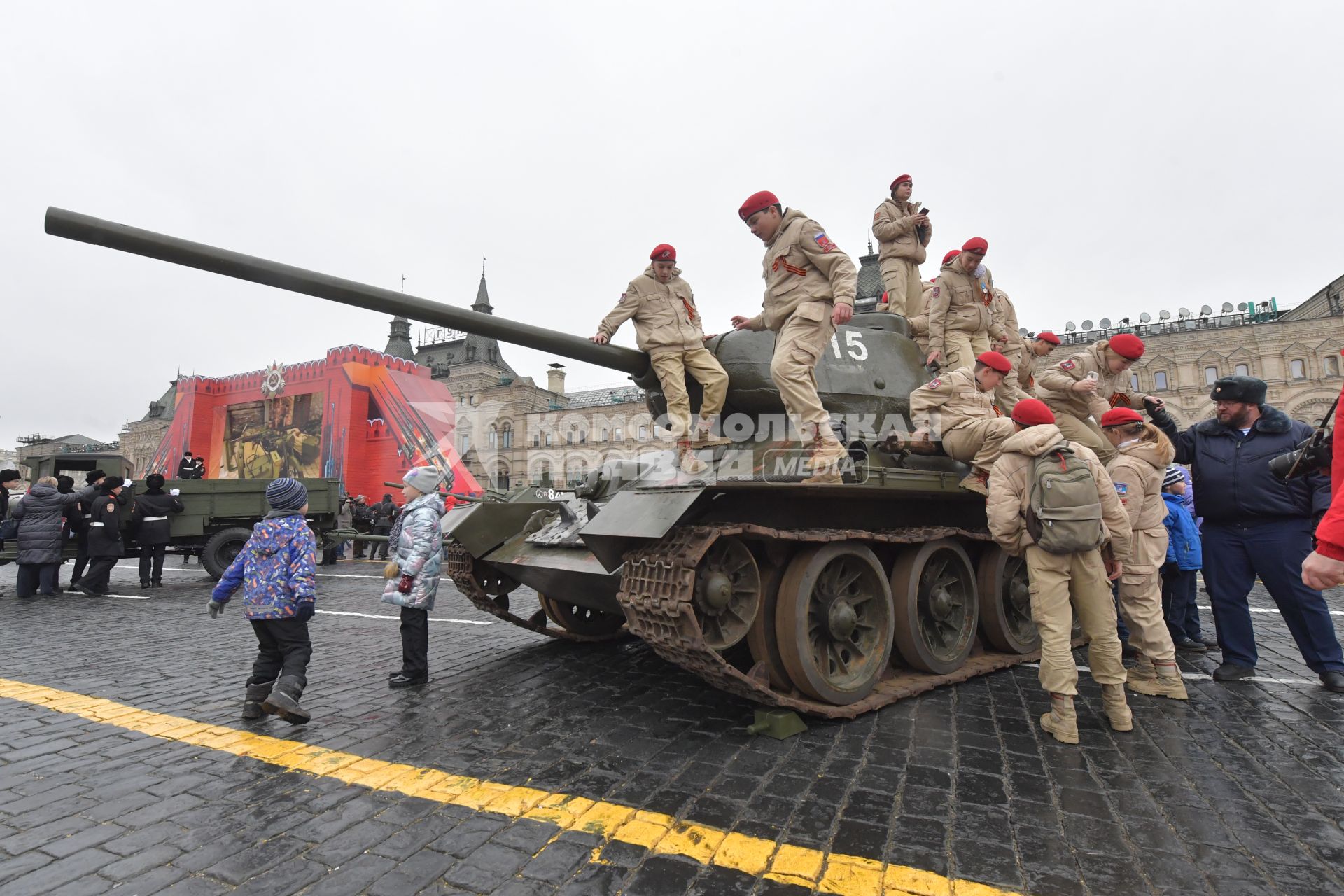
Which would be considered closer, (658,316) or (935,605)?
(935,605)

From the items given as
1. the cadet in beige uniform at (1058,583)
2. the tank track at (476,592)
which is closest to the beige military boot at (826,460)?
the cadet in beige uniform at (1058,583)

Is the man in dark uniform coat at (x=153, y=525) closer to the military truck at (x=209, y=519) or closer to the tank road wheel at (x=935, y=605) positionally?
the military truck at (x=209, y=519)

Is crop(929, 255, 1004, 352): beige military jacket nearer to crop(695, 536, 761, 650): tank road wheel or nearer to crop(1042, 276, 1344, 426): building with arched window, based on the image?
crop(695, 536, 761, 650): tank road wheel

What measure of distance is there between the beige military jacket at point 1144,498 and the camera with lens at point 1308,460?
4.71 feet

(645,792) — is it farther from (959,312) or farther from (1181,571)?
(1181,571)

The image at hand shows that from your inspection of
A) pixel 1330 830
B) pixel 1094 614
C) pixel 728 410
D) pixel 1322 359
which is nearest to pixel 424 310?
pixel 728 410

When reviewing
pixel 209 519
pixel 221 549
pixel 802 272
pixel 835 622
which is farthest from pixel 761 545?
pixel 209 519

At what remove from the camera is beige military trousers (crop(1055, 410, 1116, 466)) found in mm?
6273

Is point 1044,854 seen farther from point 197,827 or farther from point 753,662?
point 197,827

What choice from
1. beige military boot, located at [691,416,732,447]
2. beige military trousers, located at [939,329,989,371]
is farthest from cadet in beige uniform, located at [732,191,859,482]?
beige military trousers, located at [939,329,989,371]

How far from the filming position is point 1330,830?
9.02ft

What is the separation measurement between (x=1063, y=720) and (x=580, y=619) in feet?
13.4

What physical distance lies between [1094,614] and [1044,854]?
197 centimetres

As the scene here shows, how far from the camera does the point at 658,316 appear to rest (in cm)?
584
